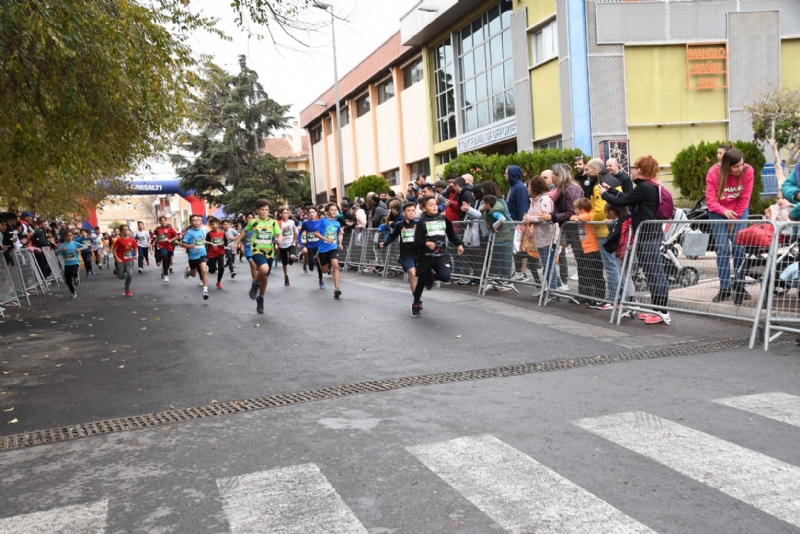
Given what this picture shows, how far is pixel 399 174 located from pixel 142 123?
32.0 meters

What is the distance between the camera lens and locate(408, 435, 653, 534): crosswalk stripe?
3574mm

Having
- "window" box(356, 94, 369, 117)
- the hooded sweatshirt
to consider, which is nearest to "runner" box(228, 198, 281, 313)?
the hooded sweatshirt

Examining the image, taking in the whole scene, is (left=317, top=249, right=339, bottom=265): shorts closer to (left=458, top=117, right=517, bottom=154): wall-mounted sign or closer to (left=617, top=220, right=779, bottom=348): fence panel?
(left=617, top=220, right=779, bottom=348): fence panel

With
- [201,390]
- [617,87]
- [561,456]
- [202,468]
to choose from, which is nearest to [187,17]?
[201,390]

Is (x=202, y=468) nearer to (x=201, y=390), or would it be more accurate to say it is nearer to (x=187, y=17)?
(x=201, y=390)

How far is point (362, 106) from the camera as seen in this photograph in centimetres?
4950

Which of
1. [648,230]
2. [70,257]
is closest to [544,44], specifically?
[70,257]

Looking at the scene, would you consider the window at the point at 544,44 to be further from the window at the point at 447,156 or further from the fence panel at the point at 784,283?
the fence panel at the point at 784,283

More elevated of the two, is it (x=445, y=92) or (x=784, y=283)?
(x=445, y=92)

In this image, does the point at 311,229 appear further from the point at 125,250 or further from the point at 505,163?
the point at 505,163

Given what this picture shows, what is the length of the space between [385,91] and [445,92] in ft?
31.4

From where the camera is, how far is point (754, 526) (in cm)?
347

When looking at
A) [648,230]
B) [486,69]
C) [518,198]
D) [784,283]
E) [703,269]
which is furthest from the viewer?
[486,69]

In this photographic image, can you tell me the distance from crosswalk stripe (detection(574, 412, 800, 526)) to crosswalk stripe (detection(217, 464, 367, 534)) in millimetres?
1797
